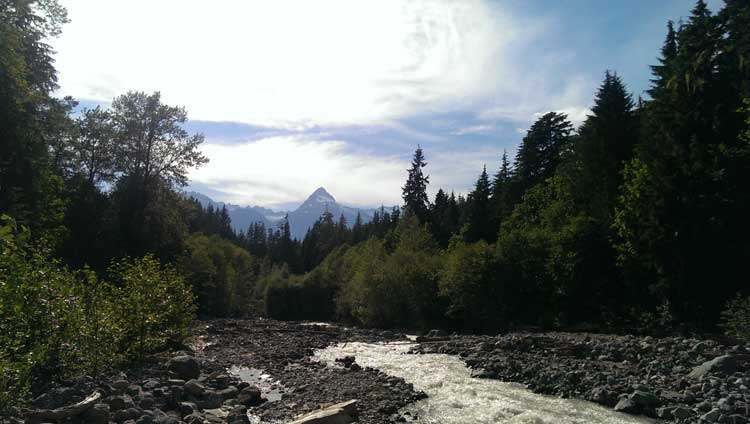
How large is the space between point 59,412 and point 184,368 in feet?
22.1

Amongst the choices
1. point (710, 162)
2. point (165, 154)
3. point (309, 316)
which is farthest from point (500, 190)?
point (165, 154)

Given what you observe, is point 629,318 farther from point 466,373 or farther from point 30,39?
point 30,39

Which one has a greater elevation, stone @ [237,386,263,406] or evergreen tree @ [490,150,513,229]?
evergreen tree @ [490,150,513,229]

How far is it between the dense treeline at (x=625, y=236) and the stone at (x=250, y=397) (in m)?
13.7

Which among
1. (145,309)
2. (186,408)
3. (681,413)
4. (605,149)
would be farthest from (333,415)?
(605,149)

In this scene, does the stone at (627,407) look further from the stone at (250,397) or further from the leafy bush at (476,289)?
the leafy bush at (476,289)

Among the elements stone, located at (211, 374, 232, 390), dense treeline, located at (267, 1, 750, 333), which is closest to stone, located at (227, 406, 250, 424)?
stone, located at (211, 374, 232, 390)

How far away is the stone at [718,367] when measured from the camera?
49.5 feet

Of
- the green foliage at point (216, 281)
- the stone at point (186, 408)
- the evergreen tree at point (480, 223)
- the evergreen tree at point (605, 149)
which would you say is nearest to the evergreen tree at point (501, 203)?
the evergreen tree at point (480, 223)

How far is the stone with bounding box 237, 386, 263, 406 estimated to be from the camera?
1405 cm

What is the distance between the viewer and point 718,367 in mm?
15195

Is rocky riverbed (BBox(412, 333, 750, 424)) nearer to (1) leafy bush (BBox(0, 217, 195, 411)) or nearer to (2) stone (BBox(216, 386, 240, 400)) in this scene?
(2) stone (BBox(216, 386, 240, 400))

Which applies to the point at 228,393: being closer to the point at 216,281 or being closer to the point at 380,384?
the point at 380,384

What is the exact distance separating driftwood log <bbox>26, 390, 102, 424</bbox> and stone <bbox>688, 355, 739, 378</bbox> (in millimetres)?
16757
